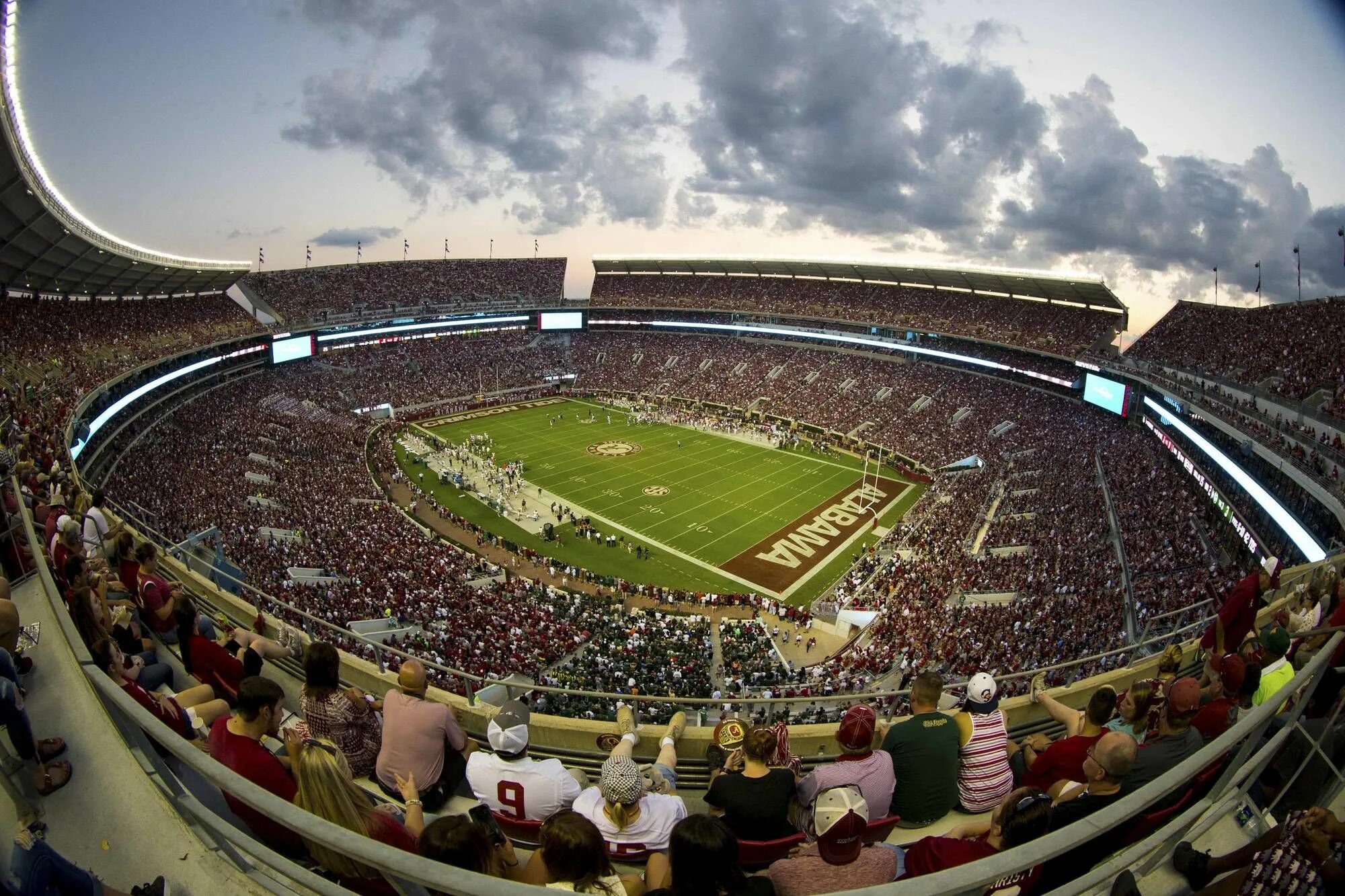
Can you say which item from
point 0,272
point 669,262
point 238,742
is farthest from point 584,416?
point 238,742

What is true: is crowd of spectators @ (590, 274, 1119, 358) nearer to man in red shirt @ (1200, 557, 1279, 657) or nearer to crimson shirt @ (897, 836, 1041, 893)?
man in red shirt @ (1200, 557, 1279, 657)

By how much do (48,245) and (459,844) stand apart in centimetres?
4238

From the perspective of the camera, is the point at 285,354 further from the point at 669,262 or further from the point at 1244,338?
the point at 1244,338

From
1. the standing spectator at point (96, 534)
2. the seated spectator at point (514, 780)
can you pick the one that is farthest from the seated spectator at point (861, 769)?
the standing spectator at point (96, 534)

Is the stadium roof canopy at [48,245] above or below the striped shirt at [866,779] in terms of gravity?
above

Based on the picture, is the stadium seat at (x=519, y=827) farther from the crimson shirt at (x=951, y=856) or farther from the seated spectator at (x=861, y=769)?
the crimson shirt at (x=951, y=856)

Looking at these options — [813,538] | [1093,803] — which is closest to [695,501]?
[813,538]

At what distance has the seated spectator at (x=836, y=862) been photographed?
3.01 metres

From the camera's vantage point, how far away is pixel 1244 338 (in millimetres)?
34906

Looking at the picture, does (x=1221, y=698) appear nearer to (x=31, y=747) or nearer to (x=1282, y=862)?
(x=1282, y=862)

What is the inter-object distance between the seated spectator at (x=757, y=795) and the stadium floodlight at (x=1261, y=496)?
14.4 m

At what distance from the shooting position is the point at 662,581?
27688 mm

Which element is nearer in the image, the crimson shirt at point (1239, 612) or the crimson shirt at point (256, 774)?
the crimson shirt at point (256, 774)

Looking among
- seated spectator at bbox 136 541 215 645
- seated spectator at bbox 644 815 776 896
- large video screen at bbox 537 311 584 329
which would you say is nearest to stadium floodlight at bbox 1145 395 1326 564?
seated spectator at bbox 644 815 776 896
